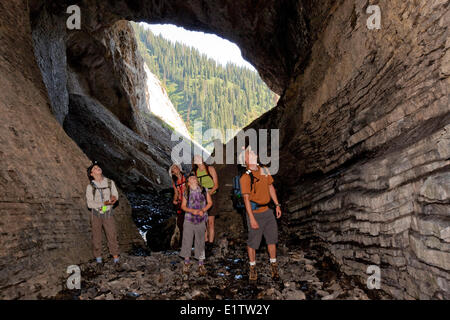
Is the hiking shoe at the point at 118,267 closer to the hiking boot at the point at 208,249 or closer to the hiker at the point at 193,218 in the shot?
the hiker at the point at 193,218

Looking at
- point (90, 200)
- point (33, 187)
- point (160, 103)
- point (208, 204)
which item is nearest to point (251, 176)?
point (208, 204)

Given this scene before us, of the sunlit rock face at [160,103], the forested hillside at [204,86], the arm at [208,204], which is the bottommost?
the arm at [208,204]

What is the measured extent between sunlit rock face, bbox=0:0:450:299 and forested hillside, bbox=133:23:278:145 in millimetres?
84917

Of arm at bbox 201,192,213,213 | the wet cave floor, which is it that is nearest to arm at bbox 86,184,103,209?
the wet cave floor

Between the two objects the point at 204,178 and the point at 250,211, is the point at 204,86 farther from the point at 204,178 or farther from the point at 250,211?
the point at 250,211

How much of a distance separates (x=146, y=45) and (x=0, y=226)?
142 meters

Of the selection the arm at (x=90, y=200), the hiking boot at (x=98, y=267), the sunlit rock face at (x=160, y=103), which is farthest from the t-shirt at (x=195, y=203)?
the sunlit rock face at (x=160, y=103)

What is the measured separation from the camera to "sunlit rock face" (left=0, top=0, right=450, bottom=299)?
3.60 meters

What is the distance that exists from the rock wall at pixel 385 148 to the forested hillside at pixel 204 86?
86.9m

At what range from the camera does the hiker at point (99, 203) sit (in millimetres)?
5848

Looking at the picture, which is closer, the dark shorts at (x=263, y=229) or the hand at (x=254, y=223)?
the hand at (x=254, y=223)

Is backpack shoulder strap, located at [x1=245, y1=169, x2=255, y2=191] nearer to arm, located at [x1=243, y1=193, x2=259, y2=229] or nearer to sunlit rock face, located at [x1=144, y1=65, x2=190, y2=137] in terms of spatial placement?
arm, located at [x1=243, y1=193, x2=259, y2=229]

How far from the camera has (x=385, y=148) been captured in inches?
188
